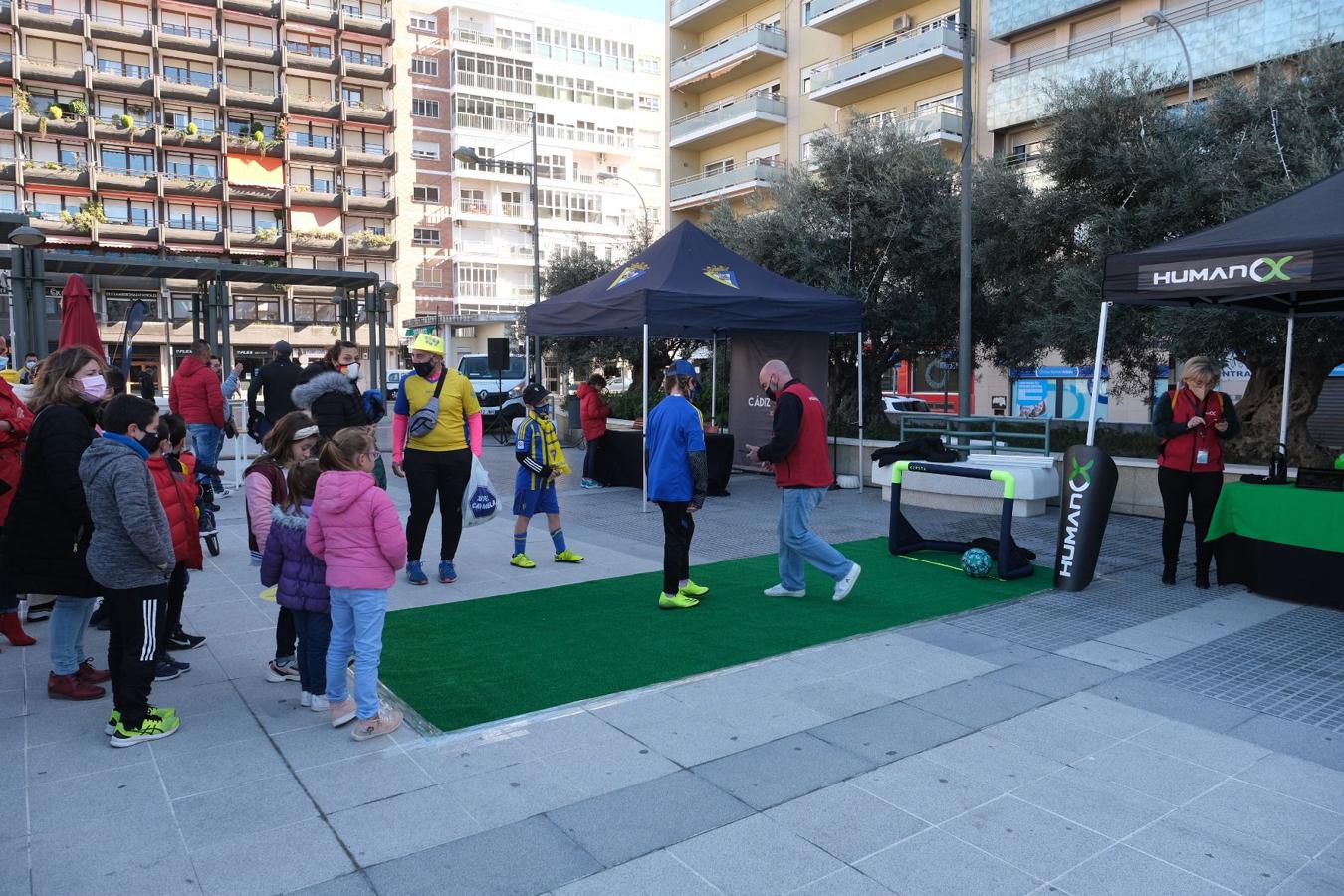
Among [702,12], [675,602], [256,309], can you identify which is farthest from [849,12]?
[256,309]

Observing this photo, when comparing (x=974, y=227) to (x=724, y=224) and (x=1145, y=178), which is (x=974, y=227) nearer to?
(x=1145, y=178)

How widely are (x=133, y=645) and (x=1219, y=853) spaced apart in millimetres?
4462

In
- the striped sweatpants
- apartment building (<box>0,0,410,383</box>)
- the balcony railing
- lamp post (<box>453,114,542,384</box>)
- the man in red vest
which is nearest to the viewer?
the striped sweatpants

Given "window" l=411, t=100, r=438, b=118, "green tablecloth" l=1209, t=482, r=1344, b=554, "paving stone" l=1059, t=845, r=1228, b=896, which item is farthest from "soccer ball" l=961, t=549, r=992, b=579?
"window" l=411, t=100, r=438, b=118

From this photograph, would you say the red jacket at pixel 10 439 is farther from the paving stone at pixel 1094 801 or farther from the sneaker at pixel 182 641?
the paving stone at pixel 1094 801

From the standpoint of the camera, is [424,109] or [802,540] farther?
[424,109]

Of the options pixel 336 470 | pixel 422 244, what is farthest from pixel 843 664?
pixel 422 244

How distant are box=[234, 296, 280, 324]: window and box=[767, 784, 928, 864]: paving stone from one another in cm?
5175

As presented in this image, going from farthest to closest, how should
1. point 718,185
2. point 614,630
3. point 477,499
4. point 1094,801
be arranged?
point 718,185
point 477,499
point 614,630
point 1094,801

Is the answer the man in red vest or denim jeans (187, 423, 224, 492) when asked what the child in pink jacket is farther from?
denim jeans (187, 423, 224, 492)

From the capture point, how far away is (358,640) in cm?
425

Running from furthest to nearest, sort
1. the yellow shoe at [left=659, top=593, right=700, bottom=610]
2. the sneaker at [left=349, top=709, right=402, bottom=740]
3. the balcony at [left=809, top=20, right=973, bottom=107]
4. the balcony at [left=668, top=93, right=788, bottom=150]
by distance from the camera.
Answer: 1. the balcony at [left=668, top=93, right=788, bottom=150]
2. the balcony at [left=809, top=20, right=973, bottom=107]
3. the yellow shoe at [left=659, top=593, right=700, bottom=610]
4. the sneaker at [left=349, top=709, right=402, bottom=740]

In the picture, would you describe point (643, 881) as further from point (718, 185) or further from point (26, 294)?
point (718, 185)

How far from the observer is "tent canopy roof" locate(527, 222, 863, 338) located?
10875mm
